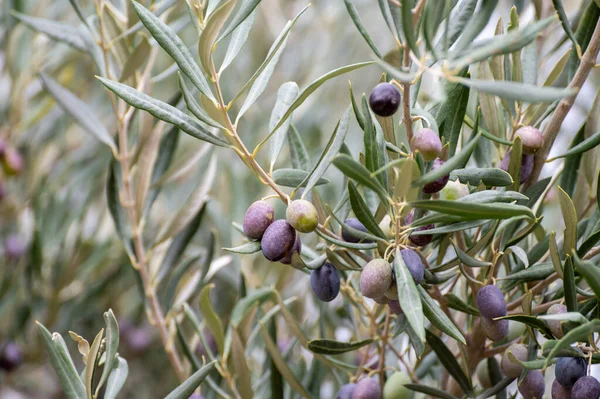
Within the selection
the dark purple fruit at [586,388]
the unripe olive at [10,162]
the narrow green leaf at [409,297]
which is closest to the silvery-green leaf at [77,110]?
the unripe olive at [10,162]

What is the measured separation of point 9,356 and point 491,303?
0.89 m

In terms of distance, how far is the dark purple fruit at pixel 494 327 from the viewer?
0.56 metres

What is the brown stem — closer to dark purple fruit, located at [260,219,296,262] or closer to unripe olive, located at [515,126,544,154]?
unripe olive, located at [515,126,544,154]

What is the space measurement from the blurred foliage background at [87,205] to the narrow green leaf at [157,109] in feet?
1.16

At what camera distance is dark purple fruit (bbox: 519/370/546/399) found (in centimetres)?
58

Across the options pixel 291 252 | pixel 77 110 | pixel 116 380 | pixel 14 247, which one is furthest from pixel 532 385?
pixel 14 247

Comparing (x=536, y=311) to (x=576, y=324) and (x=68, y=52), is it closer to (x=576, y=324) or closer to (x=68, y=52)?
(x=576, y=324)

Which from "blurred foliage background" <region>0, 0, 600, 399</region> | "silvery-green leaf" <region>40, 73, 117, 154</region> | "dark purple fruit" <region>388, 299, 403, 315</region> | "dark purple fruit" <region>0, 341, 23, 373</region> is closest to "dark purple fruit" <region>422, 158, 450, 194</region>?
"dark purple fruit" <region>388, 299, 403, 315</region>

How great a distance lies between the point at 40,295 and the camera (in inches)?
44.1

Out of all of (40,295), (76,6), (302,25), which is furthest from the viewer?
(302,25)

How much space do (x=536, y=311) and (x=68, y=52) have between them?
1090mm

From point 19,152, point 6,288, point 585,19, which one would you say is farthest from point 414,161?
point 19,152

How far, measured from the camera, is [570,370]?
515mm

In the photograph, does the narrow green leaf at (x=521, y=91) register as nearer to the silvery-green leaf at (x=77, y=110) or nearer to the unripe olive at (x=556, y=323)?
the unripe olive at (x=556, y=323)
